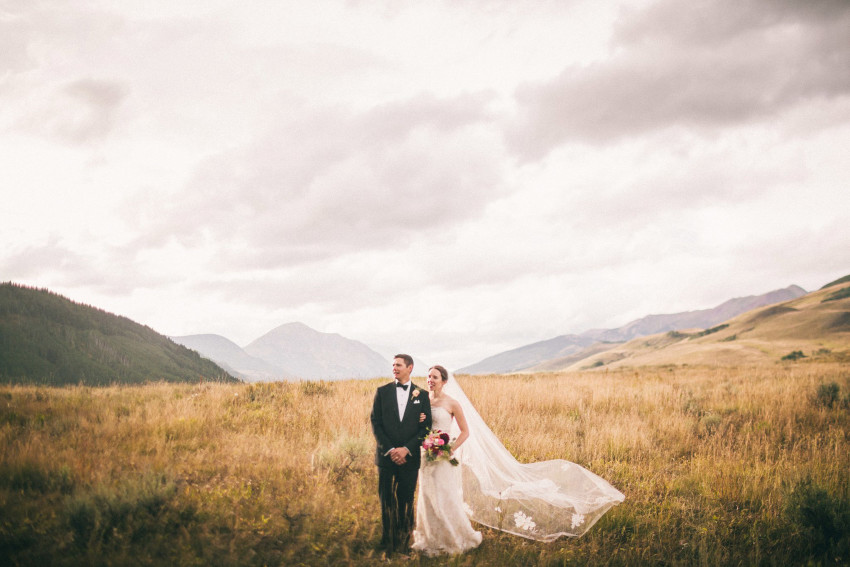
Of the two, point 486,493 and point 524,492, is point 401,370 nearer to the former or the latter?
point 486,493

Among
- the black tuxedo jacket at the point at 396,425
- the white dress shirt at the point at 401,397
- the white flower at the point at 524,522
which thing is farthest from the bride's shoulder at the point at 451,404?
the white flower at the point at 524,522

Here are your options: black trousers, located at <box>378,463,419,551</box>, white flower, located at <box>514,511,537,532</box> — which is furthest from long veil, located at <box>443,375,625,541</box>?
black trousers, located at <box>378,463,419,551</box>

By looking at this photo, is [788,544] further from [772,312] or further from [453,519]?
[772,312]

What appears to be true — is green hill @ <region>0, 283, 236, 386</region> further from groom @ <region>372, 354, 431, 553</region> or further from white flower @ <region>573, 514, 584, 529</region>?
white flower @ <region>573, 514, 584, 529</region>

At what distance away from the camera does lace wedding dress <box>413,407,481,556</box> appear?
5883mm

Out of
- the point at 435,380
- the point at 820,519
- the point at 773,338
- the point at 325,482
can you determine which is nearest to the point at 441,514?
the point at 435,380

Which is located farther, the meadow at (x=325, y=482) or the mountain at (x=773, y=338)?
the mountain at (x=773, y=338)

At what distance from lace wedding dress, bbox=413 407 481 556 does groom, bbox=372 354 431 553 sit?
0.16 meters

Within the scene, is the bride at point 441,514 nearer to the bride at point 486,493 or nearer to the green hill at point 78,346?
the bride at point 486,493

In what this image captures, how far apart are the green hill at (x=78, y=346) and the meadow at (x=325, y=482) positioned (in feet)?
412

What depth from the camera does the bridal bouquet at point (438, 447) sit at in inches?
230

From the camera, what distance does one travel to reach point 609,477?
858cm

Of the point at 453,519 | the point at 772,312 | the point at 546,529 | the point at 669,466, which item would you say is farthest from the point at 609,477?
the point at 772,312

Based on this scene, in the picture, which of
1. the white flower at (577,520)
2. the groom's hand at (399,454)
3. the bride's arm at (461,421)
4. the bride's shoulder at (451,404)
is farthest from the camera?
the white flower at (577,520)
